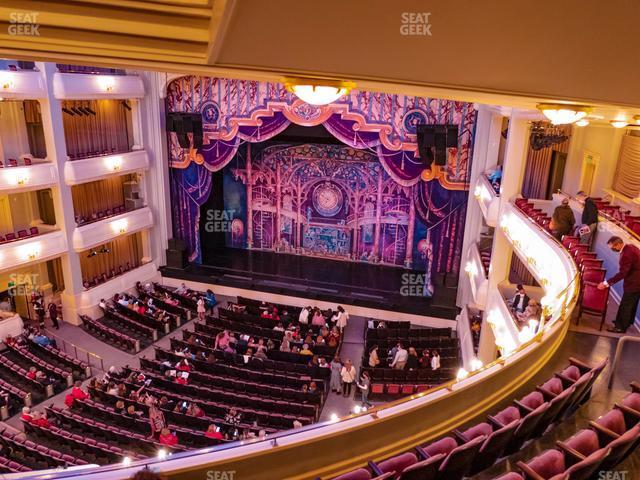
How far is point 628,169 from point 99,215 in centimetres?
1618

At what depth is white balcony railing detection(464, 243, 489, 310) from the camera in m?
12.0

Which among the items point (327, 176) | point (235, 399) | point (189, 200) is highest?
point (327, 176)

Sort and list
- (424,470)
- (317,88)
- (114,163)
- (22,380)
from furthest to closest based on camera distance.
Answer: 1. (114,163)
2. (22,380)
3. (424,470)
4. (317,88)

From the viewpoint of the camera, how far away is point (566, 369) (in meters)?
5.41

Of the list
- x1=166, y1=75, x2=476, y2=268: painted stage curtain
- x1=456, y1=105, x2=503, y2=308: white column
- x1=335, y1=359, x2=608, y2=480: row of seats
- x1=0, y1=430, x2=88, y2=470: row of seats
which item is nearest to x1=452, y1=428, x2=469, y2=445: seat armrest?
x1=335, y1=359, x2=608, y2=480: row of seats

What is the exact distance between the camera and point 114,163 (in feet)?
54.1

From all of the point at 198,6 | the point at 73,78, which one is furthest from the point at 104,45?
the point at 73,78

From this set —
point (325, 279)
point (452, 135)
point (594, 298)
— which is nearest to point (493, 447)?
point (594, 298)

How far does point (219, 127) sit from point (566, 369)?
1447 cm

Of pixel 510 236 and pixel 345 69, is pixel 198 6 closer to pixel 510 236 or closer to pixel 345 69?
pixel 345 69

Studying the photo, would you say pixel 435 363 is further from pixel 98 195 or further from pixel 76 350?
pixel 98 195

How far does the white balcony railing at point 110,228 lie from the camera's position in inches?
606

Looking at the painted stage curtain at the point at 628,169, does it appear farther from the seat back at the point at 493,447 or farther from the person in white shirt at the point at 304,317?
the seat back at the point at 493,447

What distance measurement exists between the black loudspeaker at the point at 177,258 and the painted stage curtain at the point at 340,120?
3069mm
